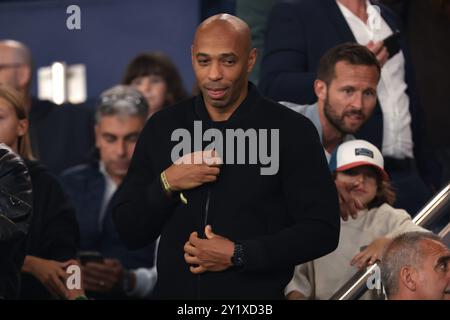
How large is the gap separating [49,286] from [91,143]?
1563 mm

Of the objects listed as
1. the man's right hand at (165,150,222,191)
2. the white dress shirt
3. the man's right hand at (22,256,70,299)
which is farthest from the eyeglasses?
the man's right hand at (165,150,222,191)

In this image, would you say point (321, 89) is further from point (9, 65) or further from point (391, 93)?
point (9, 65)

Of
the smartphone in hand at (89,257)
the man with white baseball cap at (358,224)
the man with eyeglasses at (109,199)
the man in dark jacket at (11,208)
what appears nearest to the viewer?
the man in dark jacket at (11,208)

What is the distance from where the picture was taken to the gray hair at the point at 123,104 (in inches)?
285

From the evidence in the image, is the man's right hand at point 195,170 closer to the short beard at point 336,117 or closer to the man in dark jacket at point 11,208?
the man in dark jacket at point 11,208

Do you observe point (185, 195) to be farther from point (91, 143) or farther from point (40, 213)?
point (91, 143)

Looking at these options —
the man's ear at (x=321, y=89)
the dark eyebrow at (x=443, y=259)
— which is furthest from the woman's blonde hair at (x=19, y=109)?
the dark eyebrow at (x=443, y=259)

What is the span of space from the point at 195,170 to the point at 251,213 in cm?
26

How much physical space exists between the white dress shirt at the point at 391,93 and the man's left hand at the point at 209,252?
50.7 inches

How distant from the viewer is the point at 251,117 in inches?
219

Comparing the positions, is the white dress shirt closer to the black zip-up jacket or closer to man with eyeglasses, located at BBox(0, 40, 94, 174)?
the black zip-up jacket

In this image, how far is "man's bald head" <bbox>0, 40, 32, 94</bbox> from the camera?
23.5 ft

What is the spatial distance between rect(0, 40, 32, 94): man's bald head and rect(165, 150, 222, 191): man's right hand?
194 cm

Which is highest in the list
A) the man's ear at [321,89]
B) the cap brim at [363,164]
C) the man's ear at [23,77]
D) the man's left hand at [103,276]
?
the man's ear at [23,77]
